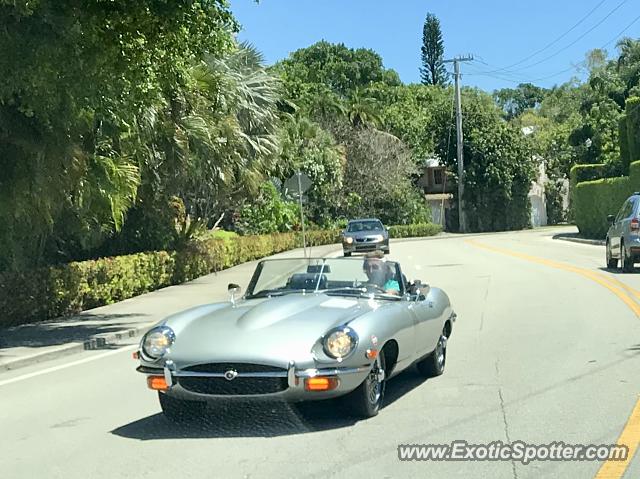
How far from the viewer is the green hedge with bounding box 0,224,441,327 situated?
15633 mm

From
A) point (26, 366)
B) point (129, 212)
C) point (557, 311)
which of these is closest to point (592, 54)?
point (129, 212)

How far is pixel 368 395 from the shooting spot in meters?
7.05

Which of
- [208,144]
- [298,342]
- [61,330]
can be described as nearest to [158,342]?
[298,342]

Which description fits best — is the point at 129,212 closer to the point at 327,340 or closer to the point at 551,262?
the point at 551,262

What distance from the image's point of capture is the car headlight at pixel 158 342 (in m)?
7.02

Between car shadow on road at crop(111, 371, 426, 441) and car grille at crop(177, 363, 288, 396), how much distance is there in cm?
10

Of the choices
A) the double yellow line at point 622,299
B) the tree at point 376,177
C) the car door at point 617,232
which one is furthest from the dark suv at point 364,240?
the tree at point 376,177

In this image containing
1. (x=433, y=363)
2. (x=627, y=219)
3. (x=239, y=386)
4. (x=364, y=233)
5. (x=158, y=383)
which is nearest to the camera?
(x=239, y=386)

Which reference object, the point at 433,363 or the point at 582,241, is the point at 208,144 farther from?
the point at 582,241

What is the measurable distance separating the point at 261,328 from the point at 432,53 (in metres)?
101

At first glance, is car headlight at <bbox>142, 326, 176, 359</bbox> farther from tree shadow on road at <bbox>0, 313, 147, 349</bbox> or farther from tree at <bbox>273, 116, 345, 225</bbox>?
tree at <bbox>273, 116, 345, 225</bbox>

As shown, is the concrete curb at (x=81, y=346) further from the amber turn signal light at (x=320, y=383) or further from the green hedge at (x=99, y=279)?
the amber turn signal light at (x=320, y=383)

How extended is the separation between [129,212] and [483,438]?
19.1 m

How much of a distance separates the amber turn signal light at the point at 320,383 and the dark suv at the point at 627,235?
16.8 m
